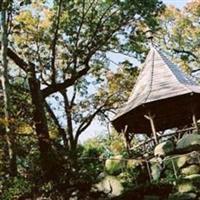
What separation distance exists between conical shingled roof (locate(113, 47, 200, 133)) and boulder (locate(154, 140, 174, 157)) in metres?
1.54

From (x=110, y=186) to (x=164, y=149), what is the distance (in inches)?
92.1

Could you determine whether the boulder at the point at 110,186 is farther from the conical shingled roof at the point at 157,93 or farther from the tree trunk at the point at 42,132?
the conical shingled roof at the point at 157,93

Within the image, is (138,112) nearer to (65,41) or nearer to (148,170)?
(148,170)

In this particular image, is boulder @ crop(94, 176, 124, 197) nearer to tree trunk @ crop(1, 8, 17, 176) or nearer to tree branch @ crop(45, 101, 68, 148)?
tree trunk @ crop(1, 8, 17, 176)

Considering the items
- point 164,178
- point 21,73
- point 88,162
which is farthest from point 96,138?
point 164,178

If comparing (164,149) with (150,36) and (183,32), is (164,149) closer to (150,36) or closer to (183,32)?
(150,36)

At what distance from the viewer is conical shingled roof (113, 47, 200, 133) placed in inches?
598

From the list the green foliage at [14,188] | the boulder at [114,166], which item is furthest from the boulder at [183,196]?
the green foliage at [14,188]

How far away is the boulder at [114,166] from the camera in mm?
14231

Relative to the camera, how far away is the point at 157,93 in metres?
15.5

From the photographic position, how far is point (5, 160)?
15.4 metres

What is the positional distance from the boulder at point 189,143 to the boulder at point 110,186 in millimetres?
2444

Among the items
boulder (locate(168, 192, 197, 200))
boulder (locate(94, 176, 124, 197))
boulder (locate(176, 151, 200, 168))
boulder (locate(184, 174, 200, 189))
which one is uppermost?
boulder (locate(176, 151, 200, 168))

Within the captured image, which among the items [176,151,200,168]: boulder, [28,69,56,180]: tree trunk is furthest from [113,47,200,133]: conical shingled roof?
[28,69,56,180]: tree trunk
